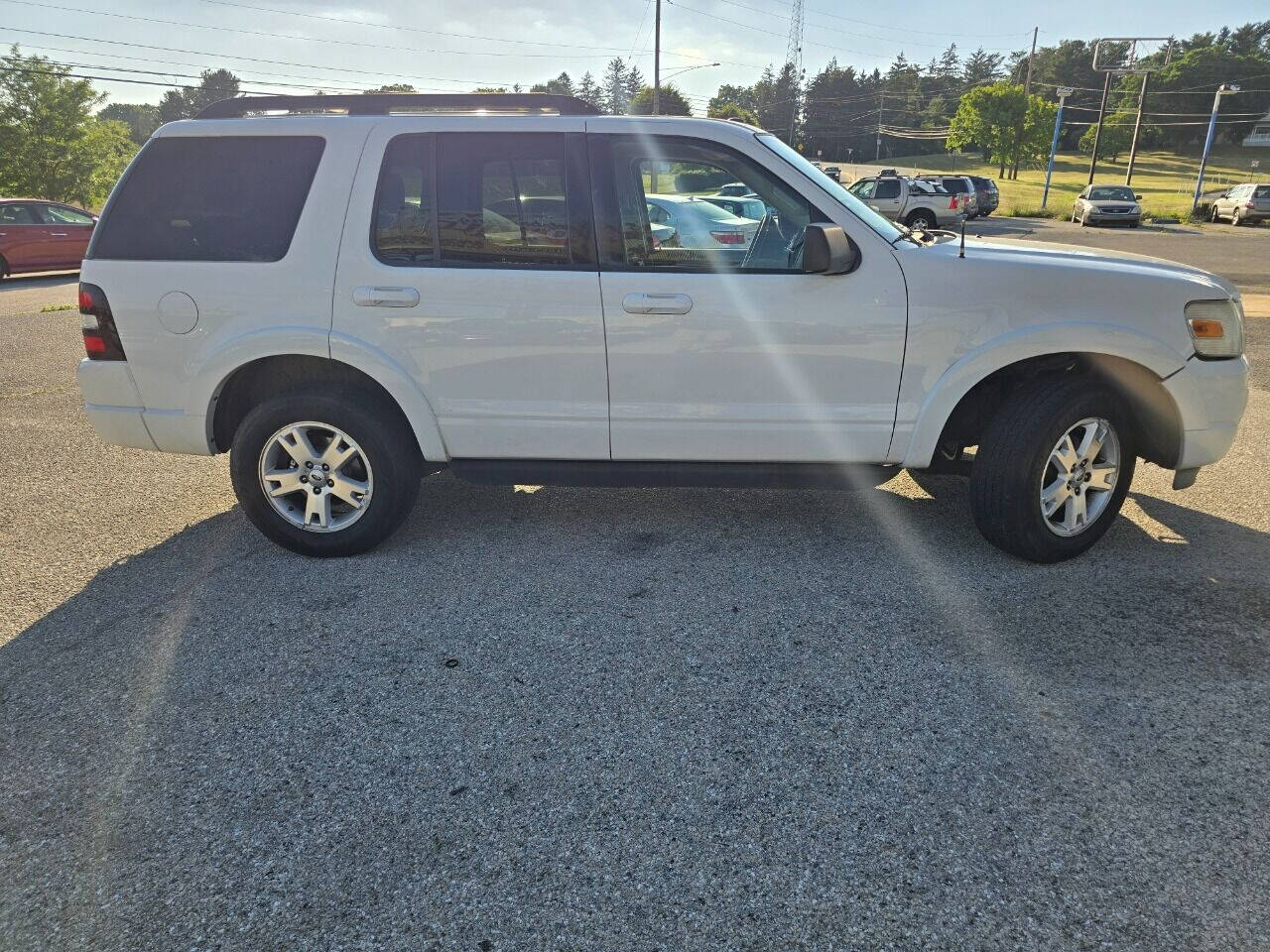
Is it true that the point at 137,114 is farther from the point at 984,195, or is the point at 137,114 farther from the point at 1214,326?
the point at 1214,326

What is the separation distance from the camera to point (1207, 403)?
145 inches

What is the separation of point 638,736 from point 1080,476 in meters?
2.42

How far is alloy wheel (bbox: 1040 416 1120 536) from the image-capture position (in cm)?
376

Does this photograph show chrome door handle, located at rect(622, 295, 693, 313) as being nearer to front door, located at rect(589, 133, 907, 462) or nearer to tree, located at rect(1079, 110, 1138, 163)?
front door, located at rect(589, 133, 907, 462)

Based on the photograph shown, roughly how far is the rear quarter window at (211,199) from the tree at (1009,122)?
265 ft

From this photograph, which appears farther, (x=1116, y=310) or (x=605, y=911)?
(x=1116, y=310)

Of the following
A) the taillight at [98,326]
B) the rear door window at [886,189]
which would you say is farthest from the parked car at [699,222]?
the rear door window at [886,189]

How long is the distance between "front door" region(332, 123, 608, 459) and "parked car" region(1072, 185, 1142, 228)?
36358 mm

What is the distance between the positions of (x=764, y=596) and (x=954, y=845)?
1.51m

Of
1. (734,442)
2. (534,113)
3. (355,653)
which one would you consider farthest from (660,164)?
(355,653)

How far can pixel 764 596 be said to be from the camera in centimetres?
365

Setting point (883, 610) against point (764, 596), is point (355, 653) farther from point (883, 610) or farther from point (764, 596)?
point (883, 610)

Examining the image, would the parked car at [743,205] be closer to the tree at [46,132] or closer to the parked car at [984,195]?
the parked car at [984,195]

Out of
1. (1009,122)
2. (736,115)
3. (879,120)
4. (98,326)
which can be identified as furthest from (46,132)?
(879,120)
